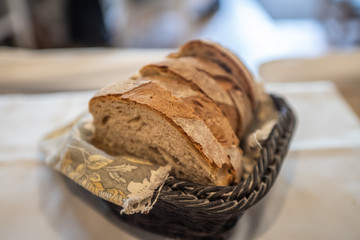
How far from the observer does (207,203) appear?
604mm

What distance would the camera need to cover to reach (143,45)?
11.0 feet

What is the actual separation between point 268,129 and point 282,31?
10.9 ft

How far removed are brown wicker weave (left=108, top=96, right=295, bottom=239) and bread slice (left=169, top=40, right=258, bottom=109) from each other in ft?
0.57

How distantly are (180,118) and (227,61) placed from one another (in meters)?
0.34

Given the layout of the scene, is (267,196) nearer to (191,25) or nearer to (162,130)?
(162,130)

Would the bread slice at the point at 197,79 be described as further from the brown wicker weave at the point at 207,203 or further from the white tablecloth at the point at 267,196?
the white tablecloth at the point at 267,196

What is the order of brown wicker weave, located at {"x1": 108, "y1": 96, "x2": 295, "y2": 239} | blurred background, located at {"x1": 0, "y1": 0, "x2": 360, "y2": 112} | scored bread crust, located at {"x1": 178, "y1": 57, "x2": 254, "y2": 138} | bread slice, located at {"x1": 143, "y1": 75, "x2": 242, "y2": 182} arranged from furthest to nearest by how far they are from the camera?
blurred background, located at {"x1": 0, "y1": 0, "x2": 360, "y2": 112}
scored bread crust, located at {"x1": 178, "y1": 57, "x2": 254, "y2": 138}
bread slice, located at {"x1": 143, "y1": 75, "x2": 242, "y2": 182}
brown wicker weave, located at {"x1": 108, "y1": 96, "x2": 295, "y2": 239}

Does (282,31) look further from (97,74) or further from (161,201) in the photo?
(161,201)

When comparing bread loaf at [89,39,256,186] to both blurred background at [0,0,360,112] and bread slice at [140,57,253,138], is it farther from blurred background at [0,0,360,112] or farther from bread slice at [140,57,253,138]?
blurred background at [0,0,360,112]

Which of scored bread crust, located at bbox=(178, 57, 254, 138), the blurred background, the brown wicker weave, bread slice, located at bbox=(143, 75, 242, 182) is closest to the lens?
the brown wicker weave

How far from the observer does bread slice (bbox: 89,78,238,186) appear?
2.10 feet

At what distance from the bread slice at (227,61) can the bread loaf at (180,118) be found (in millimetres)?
31

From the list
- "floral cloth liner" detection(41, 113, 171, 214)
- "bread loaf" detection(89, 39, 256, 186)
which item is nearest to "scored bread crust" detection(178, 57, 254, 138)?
"bread loaf" detection(89, 39, 256, 186)

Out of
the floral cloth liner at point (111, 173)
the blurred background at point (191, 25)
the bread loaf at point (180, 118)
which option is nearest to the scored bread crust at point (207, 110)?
the bread loaf at point (180, 118)
